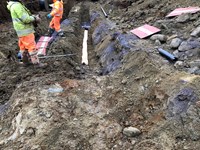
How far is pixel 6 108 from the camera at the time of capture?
5.76 metres

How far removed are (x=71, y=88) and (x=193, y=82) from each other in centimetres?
244

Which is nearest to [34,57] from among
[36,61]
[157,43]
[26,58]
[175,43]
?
[36,61]

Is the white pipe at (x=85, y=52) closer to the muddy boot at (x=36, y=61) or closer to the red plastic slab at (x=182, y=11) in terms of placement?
the muddy boot at (x=36, y=61)

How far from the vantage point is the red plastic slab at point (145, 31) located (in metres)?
7.62

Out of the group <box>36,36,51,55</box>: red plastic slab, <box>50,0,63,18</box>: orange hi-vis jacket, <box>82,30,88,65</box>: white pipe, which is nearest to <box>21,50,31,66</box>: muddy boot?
<box>36,36,51,55</box>: red plastic slab

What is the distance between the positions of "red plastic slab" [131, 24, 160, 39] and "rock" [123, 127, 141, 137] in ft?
11.6

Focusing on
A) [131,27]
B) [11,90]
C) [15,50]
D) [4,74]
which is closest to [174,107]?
[11,90]

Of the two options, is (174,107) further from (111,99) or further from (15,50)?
(15,50)

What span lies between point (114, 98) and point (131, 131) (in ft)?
3.95

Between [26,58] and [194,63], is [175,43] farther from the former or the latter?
[26,58]

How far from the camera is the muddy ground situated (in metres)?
4.32

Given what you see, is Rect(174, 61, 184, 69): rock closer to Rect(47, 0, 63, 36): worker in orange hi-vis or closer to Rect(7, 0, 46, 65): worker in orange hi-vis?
Rect(7, 0, 46, 65): worker in orange hi-vis

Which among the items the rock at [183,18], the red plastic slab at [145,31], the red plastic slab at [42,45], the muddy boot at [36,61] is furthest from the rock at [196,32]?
the red plastic slab at [42,45]

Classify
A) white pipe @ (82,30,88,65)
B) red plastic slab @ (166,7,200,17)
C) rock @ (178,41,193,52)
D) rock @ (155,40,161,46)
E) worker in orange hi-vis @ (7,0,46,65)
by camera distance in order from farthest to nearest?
white pipe @ (82,30,88,65) → red plastic slab @ (166,7,200,17) → rock @ (155,40,161,46) → worker in orange hi-vis @ (7,0,46,65) → rock @ (178,41,193,52)
